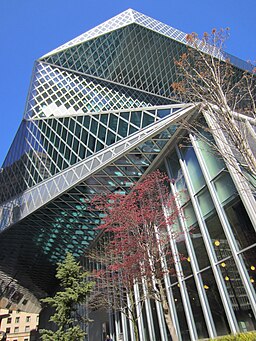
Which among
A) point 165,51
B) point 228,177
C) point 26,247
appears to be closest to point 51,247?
point 26,247

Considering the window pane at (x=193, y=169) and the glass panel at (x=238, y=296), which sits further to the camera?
the window pane at (x=193, y=169)

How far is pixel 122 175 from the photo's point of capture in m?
17.3

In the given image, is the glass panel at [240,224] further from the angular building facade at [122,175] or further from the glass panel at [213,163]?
the glass panel at [213,163]

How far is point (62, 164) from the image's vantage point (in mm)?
20547

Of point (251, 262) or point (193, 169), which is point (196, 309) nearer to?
point (251, 262)

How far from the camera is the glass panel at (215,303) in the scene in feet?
30.7

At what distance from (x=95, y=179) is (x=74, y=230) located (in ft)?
33.7

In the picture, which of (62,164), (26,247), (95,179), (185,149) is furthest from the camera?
(26,247)

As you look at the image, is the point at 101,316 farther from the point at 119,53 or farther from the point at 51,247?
the point at 119,53

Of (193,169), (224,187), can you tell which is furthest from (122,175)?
(224,187)

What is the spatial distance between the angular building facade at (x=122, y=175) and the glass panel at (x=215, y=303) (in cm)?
4

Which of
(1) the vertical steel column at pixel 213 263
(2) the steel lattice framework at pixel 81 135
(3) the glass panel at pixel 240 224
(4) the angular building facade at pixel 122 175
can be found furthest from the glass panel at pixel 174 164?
(3) the glass panel at pixel 240 224

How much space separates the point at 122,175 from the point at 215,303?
32.0 ft

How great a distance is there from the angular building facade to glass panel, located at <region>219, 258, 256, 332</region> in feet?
0.12
